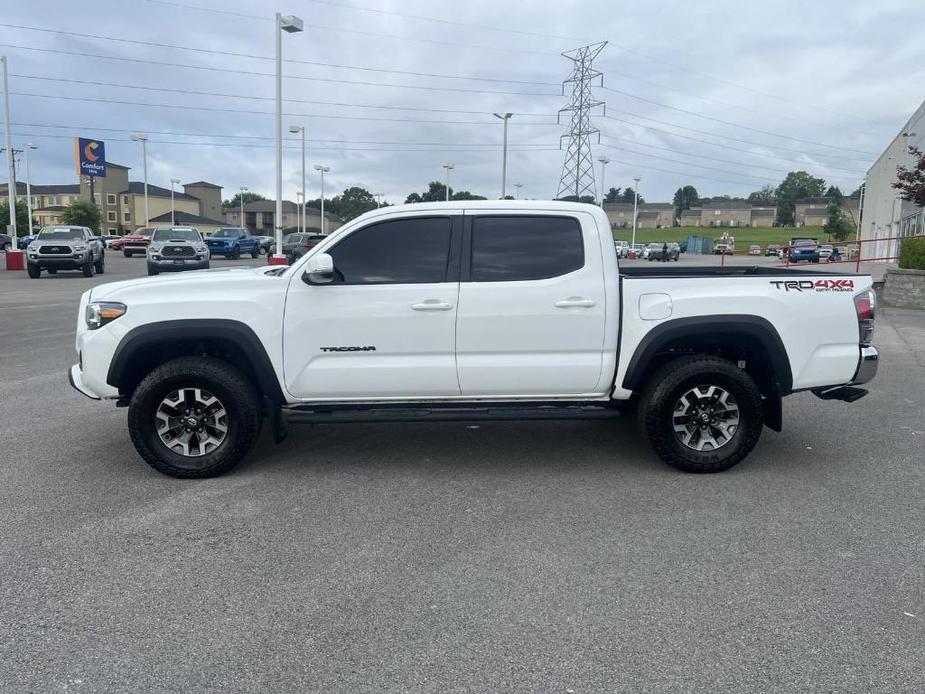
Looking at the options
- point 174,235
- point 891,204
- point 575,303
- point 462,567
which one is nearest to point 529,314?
point 575,303

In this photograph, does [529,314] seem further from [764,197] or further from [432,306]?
[764,197]

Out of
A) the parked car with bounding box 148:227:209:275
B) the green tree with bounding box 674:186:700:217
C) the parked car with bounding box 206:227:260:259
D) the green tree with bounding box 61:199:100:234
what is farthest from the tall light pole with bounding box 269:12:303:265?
the green tree with bounding box 674:186:700:217

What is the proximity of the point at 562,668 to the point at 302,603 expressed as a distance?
4.14ft

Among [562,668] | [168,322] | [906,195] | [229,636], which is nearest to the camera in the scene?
[562,668]

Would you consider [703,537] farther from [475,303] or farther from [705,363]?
[475,303]

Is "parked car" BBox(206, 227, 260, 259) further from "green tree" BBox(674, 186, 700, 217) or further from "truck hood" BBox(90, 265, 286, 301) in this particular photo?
"green tree" BBox(674, 186, 700, 217)

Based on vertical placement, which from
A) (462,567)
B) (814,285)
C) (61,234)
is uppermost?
(61,234)

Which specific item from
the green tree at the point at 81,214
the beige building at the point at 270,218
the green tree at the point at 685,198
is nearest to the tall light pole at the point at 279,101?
the green tree at the point at 81,214

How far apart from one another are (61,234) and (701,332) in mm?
26067

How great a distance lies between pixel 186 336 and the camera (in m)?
5.16

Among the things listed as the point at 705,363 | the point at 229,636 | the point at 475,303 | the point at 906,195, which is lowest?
the point at 229,636

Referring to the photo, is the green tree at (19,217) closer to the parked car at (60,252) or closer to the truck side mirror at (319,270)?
the parked car at (60,252)

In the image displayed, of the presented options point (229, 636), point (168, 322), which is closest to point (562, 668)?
point (229, 636)

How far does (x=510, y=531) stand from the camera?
4395 mm
